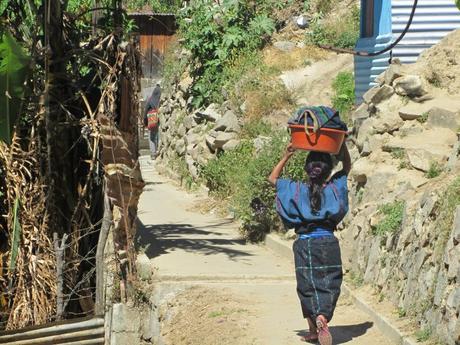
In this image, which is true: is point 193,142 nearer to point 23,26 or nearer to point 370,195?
point 23,26

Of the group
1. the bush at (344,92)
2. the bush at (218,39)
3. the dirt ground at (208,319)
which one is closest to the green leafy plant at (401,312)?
the dirt ground at (208,319)

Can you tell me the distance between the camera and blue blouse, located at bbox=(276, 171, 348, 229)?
23.3 feet

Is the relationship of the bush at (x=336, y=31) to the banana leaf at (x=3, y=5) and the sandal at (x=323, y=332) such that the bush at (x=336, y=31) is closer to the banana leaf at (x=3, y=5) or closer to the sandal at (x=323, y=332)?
the banana leaf at (x=3, y=5)

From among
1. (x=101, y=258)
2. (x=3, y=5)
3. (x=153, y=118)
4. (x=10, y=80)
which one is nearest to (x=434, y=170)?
(x=101, y=258)

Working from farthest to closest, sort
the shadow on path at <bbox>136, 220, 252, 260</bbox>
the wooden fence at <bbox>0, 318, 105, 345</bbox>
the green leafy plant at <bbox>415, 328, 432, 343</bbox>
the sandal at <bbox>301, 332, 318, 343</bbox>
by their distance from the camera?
1. the shadow on path at <bbox>136, 220, 252, 260</bbox>
2. the wooden fence at <bbox>0, 318, 105, 345</bbox>
3. the sandal at <bbox>301, 332, 318, 343</bbox>
4. the green leafy plant at <bbox>415, 328, 432, 343</bbox>

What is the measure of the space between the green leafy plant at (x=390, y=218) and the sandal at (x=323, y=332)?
177 cm

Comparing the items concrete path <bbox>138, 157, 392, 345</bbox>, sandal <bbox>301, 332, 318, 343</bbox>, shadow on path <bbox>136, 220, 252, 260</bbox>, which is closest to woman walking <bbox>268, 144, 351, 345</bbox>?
sandal <bbox>301, 332, 318, 343</bbox>

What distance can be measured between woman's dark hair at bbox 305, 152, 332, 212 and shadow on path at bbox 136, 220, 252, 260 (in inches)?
168

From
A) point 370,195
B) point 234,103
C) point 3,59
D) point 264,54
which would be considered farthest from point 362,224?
point 264,54

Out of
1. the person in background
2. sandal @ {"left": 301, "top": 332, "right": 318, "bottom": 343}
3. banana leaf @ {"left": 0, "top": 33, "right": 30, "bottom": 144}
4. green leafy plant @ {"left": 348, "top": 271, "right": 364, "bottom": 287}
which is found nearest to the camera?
sandal @ {"left": 301, "top": 332, "right": 318, "bottom": 343}

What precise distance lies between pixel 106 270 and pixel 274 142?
13.0ft

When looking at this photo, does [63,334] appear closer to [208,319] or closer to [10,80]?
[208,319]

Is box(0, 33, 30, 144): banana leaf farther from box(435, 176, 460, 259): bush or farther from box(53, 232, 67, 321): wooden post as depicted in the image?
box(435, 176, 460, 259): bush

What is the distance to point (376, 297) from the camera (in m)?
8.54
